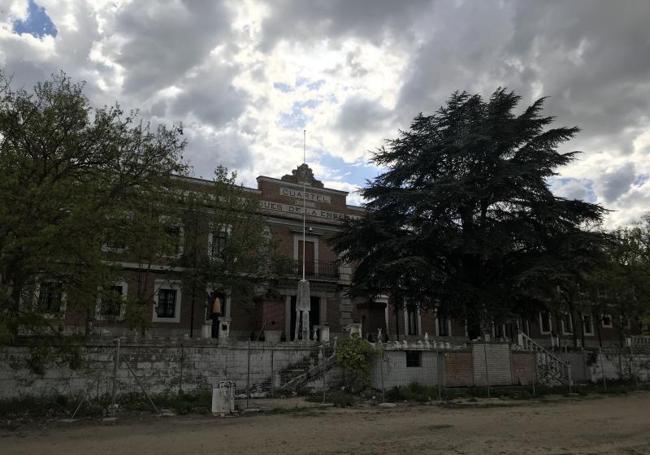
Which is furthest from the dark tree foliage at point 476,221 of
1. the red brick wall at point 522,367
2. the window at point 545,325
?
the window at point 545,325

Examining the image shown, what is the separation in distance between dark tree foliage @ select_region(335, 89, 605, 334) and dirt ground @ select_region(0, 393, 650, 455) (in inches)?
373

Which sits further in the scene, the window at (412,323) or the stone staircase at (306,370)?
the window at (412,323)

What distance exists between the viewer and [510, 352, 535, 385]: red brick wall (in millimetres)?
24484

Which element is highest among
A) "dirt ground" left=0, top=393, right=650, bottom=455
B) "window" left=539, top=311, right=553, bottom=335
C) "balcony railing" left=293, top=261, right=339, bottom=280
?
"balcony railing" left=293, top=261, right=339, bottom=280

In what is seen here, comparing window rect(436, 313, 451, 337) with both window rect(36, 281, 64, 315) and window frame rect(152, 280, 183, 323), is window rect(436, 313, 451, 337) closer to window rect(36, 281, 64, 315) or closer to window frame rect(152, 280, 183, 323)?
window frame rect(152, 280, 183, 323)

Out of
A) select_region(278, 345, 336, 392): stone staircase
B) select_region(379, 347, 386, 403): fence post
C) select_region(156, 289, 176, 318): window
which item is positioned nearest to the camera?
select_region(379, 347, 386, 403): fence post

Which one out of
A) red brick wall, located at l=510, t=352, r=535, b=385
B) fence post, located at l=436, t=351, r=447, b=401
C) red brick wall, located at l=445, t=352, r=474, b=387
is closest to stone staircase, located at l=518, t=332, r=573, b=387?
red brick wall, located at l=510, t=352, r=535, b=385

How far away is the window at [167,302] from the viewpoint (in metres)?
29.8

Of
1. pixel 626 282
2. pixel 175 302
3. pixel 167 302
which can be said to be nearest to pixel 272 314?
pixel 175 302

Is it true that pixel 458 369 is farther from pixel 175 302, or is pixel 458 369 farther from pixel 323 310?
pixel 175 302

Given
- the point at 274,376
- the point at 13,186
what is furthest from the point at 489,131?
the point at 13,186

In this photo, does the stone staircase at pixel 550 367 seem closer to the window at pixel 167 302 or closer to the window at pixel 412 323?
the window at pixel 412 323

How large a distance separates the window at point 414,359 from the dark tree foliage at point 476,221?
Answer: 425 cm

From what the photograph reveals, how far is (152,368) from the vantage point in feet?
62.7
